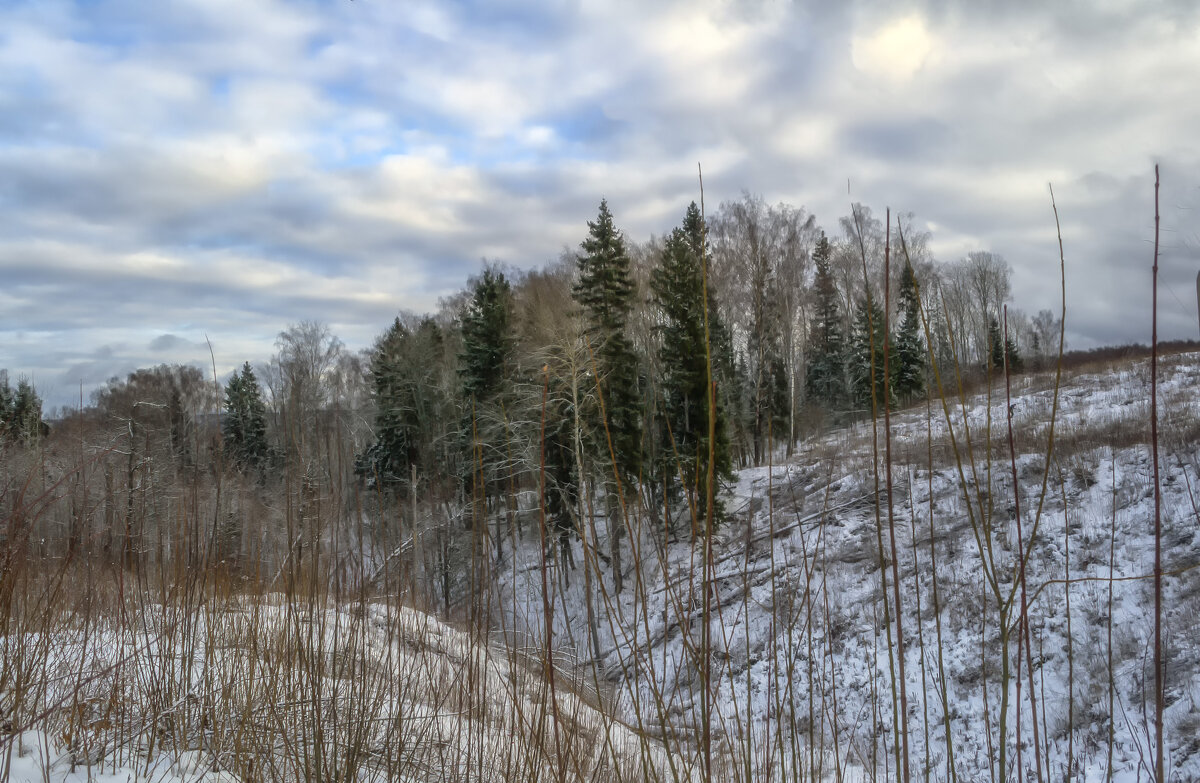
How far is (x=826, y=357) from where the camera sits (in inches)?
1163

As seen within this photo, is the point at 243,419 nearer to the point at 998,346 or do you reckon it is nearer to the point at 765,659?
the point at 765,659

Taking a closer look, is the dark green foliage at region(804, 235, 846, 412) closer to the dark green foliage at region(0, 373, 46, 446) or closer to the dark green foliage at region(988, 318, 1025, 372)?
the dark green foliage at region(988, 318, 1025, 372)

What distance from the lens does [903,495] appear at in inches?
650

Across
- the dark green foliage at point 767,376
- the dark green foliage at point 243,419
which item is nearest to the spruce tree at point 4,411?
the dark green foliage at point 243,419

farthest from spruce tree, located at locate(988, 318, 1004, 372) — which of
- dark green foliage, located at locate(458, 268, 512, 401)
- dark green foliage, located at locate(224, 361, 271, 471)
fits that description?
dark green foliage, located at locate(458, 268, 512, 401)

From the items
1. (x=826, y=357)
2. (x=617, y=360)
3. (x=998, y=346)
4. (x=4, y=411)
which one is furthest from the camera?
(x=826, y=357)

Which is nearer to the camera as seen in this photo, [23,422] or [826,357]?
[23,422]

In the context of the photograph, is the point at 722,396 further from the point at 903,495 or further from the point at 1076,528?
the point at 1076,528

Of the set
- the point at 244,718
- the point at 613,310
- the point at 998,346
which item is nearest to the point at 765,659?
the point at 613,310

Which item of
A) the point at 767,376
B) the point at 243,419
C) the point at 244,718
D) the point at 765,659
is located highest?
the point at 767,376

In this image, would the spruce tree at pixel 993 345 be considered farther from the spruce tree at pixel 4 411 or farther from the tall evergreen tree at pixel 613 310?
the tall evergreen tree at pixel 613 310

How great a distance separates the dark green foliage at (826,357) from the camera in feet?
89.7

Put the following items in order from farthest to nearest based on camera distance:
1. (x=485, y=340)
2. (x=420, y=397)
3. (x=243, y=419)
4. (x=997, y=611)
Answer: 1. (x=420, y=397)
2. (x=485, y=340)
3. (x=997, y=611)
4. (x=243, y=419)

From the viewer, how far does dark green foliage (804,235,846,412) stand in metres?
27.3
